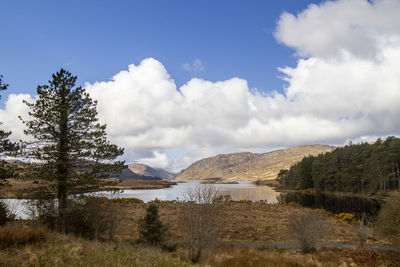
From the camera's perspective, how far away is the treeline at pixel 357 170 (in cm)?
7212

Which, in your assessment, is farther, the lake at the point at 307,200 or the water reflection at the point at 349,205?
the water reflection at the point at 349,205

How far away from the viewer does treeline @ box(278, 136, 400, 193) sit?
72125mm

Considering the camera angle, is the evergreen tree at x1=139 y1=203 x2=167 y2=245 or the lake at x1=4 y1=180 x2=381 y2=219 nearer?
the evergreen tree at x1=139 y1=203 x2=167 y2=245

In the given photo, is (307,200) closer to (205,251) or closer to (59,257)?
(205,251)

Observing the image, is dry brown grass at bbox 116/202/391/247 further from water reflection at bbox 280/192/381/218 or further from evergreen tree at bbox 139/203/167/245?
water reflection at bbox 280/192/381/218

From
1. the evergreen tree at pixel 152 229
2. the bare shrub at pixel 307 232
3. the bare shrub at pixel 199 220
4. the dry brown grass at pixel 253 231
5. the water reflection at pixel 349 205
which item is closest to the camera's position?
the bare shrub at pixel 199 220

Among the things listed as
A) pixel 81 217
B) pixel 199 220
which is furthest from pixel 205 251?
pixel 81 217

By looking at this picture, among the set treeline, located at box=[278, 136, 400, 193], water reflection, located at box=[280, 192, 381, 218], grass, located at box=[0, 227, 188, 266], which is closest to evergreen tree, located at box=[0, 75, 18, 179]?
grass, located at box=[0, 227, 188, 266]

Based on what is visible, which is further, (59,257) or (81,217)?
(81,217)

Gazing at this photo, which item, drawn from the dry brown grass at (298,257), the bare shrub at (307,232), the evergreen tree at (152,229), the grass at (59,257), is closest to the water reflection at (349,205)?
the dry brown grass at (298,257)

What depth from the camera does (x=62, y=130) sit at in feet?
79.3

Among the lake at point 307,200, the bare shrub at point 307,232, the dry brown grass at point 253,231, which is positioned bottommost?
the lake at point 307,200

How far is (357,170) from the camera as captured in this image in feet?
271

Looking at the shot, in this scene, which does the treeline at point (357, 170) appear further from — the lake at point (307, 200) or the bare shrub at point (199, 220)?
the bare shrub at point (199, 220)
